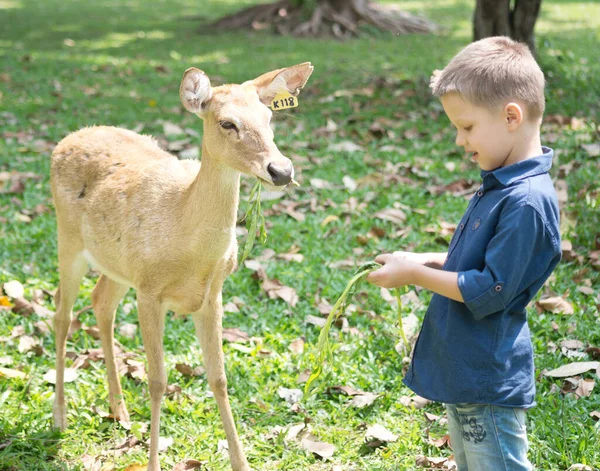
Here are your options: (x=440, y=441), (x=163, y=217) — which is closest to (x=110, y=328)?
(x=163, y=217)

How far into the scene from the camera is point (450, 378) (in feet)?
9.61

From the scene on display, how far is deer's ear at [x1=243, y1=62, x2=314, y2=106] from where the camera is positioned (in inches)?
139

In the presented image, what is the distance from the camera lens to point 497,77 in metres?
2.75

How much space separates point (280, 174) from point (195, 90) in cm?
64

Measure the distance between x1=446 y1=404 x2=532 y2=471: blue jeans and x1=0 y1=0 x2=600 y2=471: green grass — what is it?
32.3 inches

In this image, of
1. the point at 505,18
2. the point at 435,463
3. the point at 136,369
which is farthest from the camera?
the point at 505,18

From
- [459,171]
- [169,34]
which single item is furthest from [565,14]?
[459,171]

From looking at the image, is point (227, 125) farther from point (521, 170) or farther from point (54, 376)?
point (54, 376)

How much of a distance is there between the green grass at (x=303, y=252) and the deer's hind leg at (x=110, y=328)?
0.10 metres

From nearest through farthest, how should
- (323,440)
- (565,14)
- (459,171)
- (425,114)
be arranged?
1. (323,440)
2. (459,171)
3. (425,114)
4. (565,14)

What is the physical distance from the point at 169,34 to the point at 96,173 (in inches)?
469

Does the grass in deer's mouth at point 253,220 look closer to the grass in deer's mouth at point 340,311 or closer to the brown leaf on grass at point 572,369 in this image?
the grass in deer's mouth at point 340,311

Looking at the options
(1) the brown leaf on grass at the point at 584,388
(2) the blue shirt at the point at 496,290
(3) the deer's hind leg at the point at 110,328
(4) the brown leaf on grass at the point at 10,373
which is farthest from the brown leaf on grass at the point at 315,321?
(2) the blue shirt at the point at 496,290

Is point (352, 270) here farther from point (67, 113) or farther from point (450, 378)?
point (67, 113)
